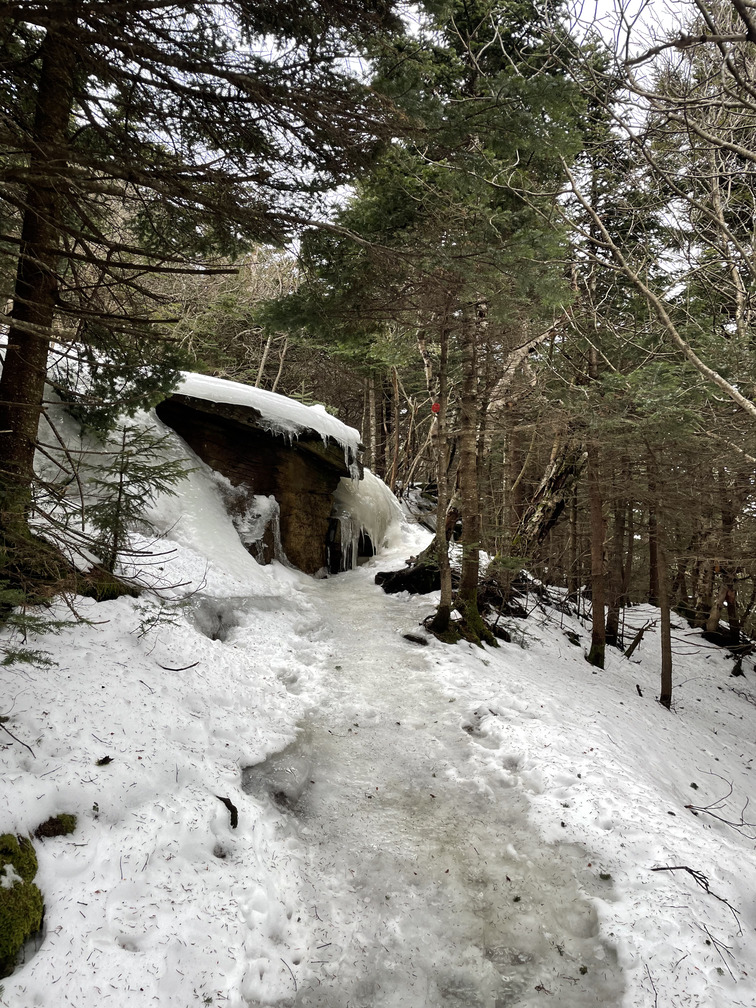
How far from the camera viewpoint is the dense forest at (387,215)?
356cm

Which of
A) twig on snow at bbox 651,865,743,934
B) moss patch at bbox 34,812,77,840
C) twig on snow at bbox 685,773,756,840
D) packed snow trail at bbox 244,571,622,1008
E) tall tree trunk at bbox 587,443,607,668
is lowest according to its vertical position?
twig on snow at bbox 685,773,756,840

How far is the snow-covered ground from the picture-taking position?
2.98 meters

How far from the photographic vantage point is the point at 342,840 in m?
4.09

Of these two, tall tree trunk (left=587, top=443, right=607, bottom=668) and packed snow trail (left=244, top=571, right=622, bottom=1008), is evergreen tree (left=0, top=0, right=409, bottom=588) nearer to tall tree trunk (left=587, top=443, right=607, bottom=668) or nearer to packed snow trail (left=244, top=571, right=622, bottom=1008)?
packed snow trail (left=244, top=571, right=622, bottom=1008)

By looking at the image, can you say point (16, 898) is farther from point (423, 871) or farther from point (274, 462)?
point (274, 462)

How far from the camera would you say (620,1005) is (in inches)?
117

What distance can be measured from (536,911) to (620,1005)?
0.68 meters

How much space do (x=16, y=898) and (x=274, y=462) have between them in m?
8.67

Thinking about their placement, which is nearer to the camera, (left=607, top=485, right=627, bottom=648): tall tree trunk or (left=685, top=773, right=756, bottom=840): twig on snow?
(left=685, top=773, right=756, bottom=840): twig on snow

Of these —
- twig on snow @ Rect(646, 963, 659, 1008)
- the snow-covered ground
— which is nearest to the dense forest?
the snow-covered ground

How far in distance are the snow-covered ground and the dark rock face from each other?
422cm

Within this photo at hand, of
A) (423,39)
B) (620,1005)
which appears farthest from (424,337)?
(620,1005)

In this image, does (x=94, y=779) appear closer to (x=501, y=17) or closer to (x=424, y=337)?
(x=424, y=337)

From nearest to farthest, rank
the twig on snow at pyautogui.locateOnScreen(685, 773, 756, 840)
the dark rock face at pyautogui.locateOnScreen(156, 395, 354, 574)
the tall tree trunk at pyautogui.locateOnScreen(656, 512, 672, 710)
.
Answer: the twig on snow at pyautogui.locateOnScreen(685, 773, 756, 840) < the tall tree trunk at pyautogui.locateOnScreen(656, 512, 672, 710) < the dark rock face at pyautogui.locateOnScreen(156, 395, 354, 574)
